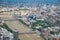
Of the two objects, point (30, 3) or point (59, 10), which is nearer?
point (59, 10)

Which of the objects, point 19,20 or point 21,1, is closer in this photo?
point 19,20

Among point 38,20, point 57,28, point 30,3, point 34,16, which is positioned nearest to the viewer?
point 57,28

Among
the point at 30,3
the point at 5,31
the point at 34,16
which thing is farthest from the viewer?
the point at 30,3

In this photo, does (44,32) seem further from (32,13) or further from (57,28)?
(32,13)

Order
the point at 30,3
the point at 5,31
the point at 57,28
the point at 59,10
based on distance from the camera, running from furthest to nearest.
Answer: the point at 30,3
the point at 59,10
the point at 57,28
the point at 5,31

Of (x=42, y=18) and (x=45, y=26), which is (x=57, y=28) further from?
(x=42, y=18)

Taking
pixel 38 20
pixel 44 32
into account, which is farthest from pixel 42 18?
pixel 44 32

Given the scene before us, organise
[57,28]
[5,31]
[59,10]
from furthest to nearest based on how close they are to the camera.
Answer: [59,10] < [57,28] < [5,31]

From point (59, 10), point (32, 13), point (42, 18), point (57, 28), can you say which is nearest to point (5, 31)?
point (57, 28)
